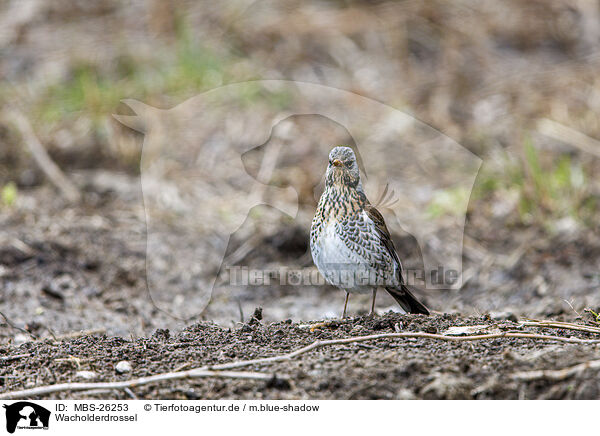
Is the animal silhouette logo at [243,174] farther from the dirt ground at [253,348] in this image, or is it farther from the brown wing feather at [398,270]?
the brown wing feather at [398,270]

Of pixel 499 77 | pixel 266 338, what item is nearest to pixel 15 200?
pixel 266 338

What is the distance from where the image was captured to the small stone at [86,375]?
3.43 meters

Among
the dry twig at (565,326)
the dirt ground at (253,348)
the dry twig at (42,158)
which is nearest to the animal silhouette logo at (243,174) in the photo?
the dirt ground at (253,348)

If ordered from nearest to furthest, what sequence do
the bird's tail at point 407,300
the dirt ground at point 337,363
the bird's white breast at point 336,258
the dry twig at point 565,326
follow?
1. the dirt ground at point 337,363
2. the dry twig at point 565,326
3. the bird's white breast at point 336,258
4. the bird's tail at point 407,300

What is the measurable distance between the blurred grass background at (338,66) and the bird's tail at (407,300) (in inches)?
101

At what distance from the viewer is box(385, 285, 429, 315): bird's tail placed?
194 inches

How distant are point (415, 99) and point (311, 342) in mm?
6612

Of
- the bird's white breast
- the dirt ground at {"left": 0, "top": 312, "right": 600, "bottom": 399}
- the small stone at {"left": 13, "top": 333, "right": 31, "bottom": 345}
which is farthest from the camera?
the small stone at {"left": 13, "top": 333, "right": 31, "bottom": 345}

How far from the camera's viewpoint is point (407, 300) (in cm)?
507

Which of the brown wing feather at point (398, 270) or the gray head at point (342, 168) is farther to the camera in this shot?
the brown wing feather at point (398, 270)

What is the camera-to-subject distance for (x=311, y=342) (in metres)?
3.72

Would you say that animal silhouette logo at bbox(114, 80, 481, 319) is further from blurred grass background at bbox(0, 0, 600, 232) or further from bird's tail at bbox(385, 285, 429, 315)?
bird's tail at bbox(385, 285, 429, 315)
